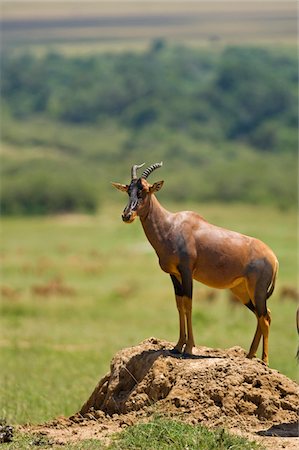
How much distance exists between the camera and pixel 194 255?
10938 mm

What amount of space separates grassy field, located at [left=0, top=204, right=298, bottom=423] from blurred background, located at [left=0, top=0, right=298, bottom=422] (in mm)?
79

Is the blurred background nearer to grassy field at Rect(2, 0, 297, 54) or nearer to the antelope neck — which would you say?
grassy field at Rect(2, 0, 297, 54)

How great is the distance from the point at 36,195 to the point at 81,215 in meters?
5.70

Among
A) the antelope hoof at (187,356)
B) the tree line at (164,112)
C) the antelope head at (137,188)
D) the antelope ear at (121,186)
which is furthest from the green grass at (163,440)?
the tree line at (164,112)

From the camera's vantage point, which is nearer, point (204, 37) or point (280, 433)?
point (280, 433)

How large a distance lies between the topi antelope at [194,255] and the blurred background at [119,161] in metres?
2.71

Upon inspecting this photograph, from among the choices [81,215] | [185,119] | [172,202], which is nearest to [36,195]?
[81,215]

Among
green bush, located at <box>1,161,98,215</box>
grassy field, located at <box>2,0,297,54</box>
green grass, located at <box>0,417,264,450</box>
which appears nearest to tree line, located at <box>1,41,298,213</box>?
green bush, located at <box>1,161,98,215</box>

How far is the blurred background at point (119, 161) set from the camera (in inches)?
974

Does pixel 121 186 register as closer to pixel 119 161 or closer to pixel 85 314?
pixel 85 314

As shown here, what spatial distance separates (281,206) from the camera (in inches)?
3162

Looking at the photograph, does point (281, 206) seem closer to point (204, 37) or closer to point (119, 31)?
point (119, 31)

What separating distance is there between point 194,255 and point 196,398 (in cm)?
140

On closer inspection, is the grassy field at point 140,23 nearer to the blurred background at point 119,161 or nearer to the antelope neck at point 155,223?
the blurred background at point 119,161
